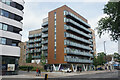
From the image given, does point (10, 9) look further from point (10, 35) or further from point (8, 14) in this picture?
point (10, 35)

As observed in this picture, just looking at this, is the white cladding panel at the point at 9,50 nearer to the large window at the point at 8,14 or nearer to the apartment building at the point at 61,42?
the large window at the point at 8,14

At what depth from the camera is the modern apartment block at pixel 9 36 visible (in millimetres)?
27792

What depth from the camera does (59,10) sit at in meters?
53.0

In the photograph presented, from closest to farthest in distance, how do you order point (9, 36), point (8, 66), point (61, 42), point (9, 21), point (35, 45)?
point (8, 66)
point (9, 36)
point (9, 21)
point (61, 42)
point (35, 45)

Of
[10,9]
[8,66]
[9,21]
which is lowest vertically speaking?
[8,66]

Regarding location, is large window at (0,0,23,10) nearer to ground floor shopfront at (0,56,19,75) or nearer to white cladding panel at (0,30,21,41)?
white cladding panel at (0,30,21,41)

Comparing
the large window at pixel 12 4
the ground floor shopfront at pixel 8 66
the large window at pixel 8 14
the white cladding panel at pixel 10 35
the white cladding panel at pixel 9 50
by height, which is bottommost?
the ground floor shopfront at pixel 8 66

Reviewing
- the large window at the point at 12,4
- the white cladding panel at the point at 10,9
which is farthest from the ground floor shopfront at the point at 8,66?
the large window at the point at 12,4

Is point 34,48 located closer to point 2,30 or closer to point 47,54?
point 47,54

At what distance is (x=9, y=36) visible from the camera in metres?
29.5

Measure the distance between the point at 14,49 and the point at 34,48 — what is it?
38.8 meters

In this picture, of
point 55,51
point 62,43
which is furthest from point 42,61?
point 62,43

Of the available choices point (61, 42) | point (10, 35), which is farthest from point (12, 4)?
point (61, 42)

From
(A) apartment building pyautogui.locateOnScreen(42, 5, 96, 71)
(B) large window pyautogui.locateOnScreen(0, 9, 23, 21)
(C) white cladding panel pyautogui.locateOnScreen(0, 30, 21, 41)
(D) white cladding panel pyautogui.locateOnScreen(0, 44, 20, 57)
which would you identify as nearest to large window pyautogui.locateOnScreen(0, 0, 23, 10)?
(B) large window pyautogui.locateOnScreen(0, 9, 23, 21)
